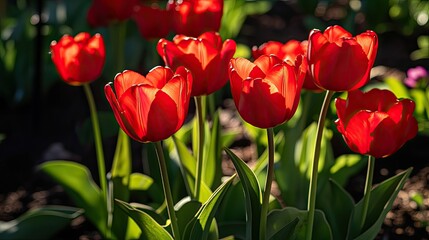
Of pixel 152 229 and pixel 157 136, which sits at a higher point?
pixel 157 136

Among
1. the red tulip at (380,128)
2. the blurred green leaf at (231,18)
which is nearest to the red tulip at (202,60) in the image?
the red tulip at (380,128)

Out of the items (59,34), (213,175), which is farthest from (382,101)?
(59,34)

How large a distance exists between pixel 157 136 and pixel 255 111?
156 millimetres

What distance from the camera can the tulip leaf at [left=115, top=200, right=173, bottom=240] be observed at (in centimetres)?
138

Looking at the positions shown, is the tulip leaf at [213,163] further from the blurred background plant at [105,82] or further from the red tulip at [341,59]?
the red tulip at [341,59]

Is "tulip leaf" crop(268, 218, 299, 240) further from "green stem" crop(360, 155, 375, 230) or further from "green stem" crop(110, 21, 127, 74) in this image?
"green stem" crop(110, 21, 127, 74)

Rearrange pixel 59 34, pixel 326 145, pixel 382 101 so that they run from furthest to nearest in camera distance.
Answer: pixel 59 34 → pixel 326 145 → pixel 382 101

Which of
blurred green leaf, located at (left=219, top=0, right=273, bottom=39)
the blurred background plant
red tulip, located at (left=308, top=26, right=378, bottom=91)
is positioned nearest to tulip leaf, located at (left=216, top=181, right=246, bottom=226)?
the blurred background plant

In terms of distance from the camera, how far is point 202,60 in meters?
1.41

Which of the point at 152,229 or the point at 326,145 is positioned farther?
the point at 326,145

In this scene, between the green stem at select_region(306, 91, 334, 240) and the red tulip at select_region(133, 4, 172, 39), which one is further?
the red tulip at select_region(133, 4, 172, 39)

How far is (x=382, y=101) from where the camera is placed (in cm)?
136

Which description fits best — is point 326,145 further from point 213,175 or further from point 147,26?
point 147,26

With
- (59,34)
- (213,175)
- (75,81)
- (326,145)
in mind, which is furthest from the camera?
(59,34)
